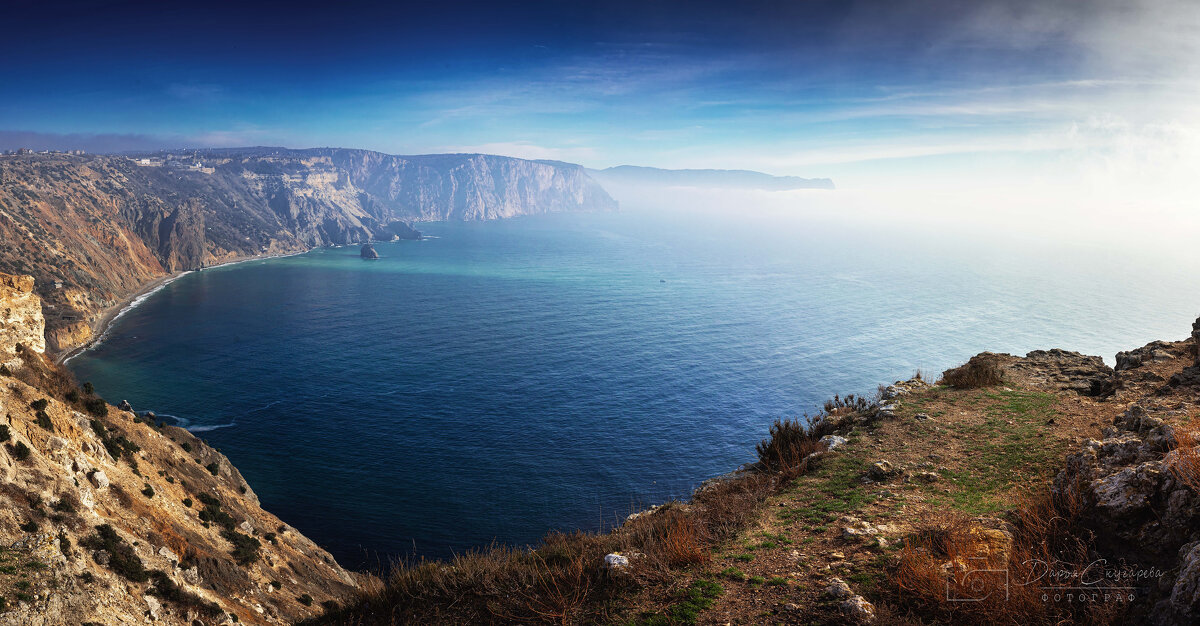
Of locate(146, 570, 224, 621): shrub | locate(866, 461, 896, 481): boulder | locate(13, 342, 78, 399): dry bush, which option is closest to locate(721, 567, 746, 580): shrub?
locate(866, 461, 896, 481): boulder

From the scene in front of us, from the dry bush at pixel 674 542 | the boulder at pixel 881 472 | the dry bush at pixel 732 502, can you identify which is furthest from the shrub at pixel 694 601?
the boulder at pixel 881 472

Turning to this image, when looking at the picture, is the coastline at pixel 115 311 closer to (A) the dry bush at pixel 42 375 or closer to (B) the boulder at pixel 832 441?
(A) the dry bush at pixel 42 375

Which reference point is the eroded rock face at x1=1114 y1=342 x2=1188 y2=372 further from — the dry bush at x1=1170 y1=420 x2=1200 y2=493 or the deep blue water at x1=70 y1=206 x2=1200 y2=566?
the deep blue water at x1=70 y1=206 x2=1200 y2=566

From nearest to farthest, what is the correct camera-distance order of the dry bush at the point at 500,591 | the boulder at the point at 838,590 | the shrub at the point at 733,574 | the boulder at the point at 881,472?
the boulder at the point at 838,590 < the dry bush at the point at 500,591 < the shrub at the point at 733,574 < the boulder at the point at 881,472
